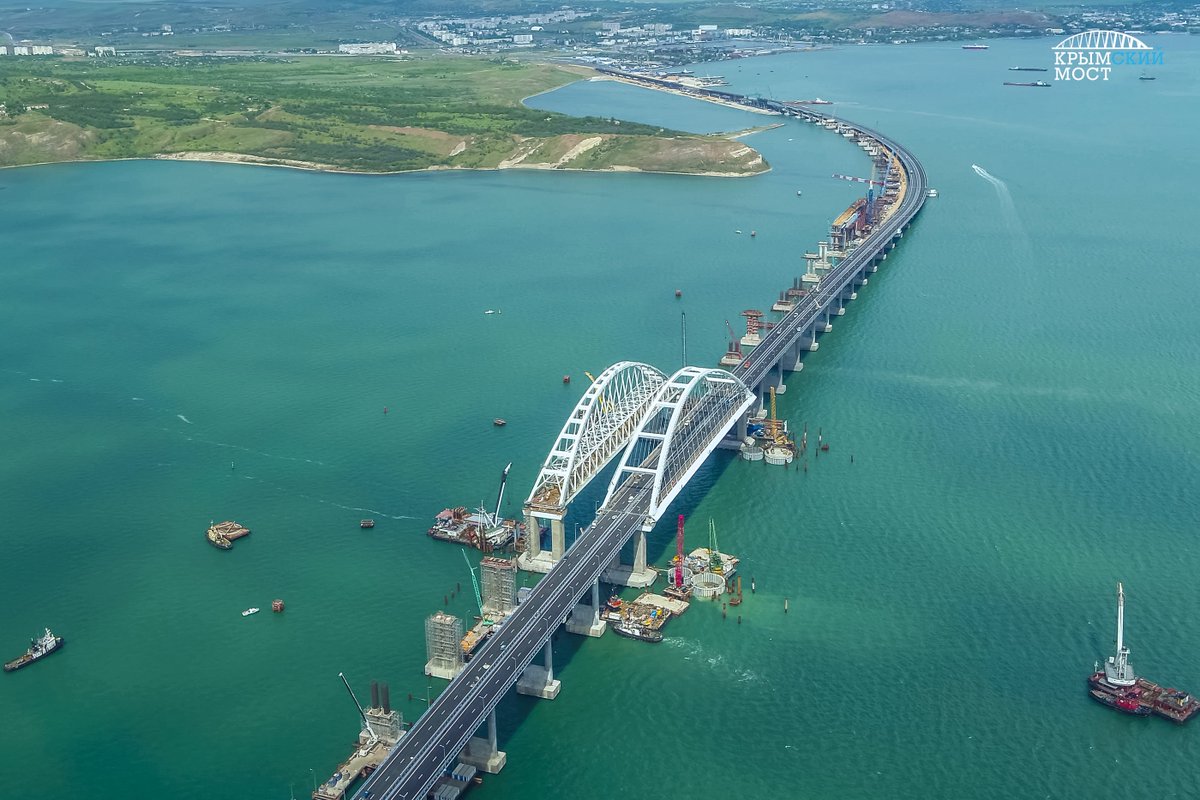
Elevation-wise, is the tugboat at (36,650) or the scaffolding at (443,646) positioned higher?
the scaffolding at (443,646)

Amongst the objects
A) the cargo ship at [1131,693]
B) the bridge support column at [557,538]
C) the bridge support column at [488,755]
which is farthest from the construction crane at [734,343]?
the bridge support column at [488,755]

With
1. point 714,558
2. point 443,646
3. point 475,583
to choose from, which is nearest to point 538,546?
point 475,583

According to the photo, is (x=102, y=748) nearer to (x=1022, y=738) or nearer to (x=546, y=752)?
(x=546, y=752)

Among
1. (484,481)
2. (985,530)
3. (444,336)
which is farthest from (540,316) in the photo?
(985,530)

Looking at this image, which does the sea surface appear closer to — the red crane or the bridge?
the red crane

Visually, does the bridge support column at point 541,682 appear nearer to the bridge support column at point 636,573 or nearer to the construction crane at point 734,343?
the bridge support column at point 636,573

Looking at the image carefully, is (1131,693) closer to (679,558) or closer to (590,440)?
(679,558)
